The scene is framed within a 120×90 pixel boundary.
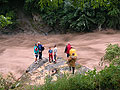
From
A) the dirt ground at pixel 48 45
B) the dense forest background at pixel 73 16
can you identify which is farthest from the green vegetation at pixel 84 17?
the dirt ground at pixel 48 45

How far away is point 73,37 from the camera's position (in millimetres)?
16625

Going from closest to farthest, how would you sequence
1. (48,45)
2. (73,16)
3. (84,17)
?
(48,45) < (84,17) < (73,16)

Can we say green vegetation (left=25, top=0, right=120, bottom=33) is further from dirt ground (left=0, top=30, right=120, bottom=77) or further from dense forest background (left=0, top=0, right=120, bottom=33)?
dirt ground (left=0, top=30, right=120, bottom=77)

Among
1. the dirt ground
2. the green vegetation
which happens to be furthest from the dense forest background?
the dirt ground

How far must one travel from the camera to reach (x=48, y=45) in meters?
15.2

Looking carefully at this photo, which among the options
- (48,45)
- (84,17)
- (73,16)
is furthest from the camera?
(73,16)

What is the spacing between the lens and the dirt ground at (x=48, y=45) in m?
9.93

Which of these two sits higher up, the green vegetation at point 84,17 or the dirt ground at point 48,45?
the green vegetation at point 84,17

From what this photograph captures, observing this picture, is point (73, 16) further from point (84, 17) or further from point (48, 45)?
point (48, 45)

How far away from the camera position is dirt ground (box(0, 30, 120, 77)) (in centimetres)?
→ 993

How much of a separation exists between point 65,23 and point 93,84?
14432mm

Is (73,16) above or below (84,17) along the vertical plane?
above

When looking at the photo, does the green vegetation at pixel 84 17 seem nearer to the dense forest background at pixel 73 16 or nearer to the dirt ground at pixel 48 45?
the dense forest background at pixel 73 16

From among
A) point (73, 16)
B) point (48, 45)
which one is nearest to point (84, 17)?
point (73, 16)
